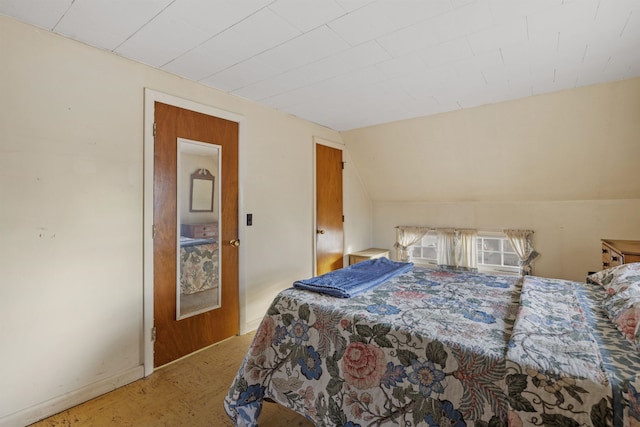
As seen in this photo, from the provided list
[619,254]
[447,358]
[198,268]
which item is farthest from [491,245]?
[198,268]

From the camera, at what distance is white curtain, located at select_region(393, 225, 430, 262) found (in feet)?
14.6

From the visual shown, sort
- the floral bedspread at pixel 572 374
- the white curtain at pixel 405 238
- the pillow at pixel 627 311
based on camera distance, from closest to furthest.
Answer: the floral bedspread at pixel 572 374, the pillow at pixel 627 311, the white curtain at pixel 405 238

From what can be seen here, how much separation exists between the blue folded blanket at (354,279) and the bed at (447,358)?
0.05 m

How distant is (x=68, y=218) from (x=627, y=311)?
2.95 meters

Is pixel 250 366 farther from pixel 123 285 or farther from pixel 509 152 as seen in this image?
pixel 509 152

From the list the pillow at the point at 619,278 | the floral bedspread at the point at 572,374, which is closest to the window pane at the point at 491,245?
the pillow at the point at 619,278

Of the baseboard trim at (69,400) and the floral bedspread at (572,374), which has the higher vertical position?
the floral bedspread at (572,374)

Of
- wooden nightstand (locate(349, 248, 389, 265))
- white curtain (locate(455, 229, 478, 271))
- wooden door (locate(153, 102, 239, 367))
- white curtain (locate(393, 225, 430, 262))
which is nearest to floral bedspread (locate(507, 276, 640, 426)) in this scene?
wooden door (locate(153, 102, 239, 367))

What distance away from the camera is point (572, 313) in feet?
4.67

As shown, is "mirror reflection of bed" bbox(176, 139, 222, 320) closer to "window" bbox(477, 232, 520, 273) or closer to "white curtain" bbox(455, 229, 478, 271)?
"white curtain" bbox(455, 229, 478, 271)

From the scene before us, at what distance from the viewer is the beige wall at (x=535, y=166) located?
283 centimetres

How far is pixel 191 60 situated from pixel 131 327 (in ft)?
6.44

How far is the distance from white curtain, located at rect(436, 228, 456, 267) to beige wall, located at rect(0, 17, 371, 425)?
140 inches

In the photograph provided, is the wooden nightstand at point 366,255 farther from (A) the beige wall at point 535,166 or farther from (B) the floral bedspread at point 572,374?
(B) the floral bedspread at point 572,374
